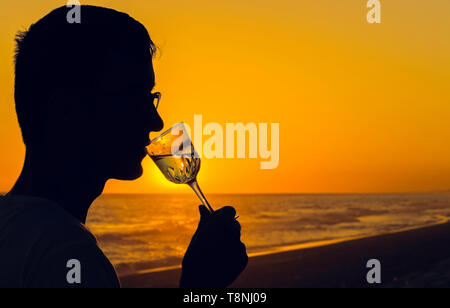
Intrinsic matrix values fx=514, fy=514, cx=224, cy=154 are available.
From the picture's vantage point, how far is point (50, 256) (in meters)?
1.12

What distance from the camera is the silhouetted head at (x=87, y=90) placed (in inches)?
57.7

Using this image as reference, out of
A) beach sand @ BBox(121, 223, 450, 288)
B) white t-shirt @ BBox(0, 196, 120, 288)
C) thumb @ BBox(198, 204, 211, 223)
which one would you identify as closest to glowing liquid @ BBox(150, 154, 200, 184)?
thumb @ BBox(198, 204, 211, 223)

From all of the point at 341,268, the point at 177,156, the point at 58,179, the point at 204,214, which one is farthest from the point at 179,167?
the point at 341,268

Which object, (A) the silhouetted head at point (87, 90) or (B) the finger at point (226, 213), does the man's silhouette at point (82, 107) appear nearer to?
(A) the silhouetted head at point (87, 90)

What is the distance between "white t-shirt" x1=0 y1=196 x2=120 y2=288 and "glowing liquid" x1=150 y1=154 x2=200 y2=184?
5.03 ft

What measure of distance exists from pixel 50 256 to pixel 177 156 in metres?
1.65

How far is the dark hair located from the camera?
1472 mm

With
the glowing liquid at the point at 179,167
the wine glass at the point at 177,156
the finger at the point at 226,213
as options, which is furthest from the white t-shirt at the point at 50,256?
the glowing liquid at the point at 179,167

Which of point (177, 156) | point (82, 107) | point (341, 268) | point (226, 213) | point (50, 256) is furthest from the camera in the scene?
point (341, 268)

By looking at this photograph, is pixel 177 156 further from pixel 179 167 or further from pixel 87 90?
pixel 87 90
